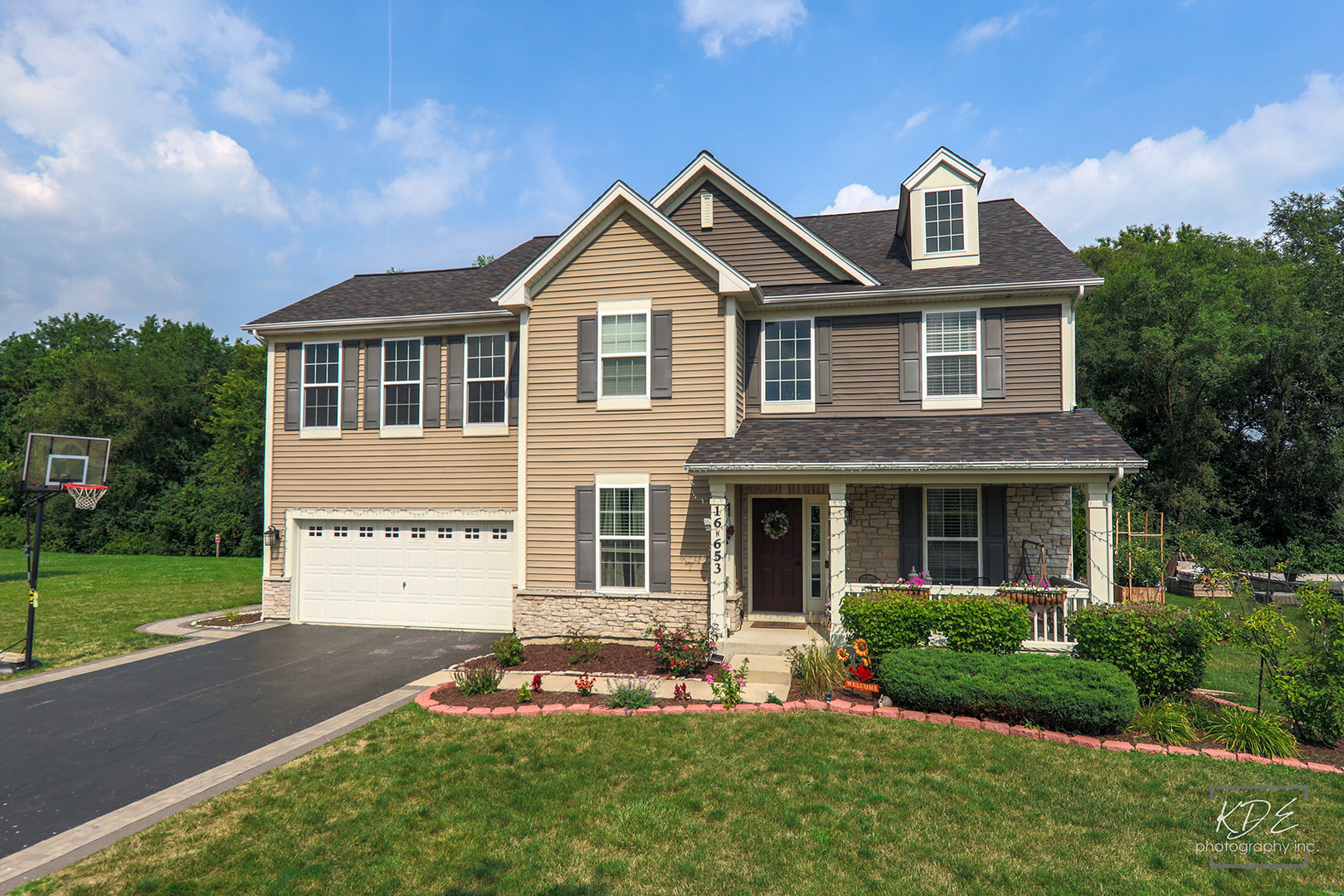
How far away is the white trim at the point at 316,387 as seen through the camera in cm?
1413

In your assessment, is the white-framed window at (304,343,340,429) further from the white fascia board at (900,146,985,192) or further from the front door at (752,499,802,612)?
the white fascia board at (900,146,985,192)

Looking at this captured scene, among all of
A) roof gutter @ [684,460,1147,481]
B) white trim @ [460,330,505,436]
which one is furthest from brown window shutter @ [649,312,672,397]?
white trim @ [460,330,505,436]

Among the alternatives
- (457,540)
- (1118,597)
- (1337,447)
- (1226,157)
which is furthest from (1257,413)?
(457,540)

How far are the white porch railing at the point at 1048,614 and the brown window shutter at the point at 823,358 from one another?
379 cm

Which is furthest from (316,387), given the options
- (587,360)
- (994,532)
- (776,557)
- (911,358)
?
(994,532)

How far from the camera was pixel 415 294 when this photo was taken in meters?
15.0

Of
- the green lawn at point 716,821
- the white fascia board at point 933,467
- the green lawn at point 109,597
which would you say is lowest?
the green lawn at point 109,597

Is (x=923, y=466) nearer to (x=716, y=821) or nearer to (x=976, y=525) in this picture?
(x=976, y=525)

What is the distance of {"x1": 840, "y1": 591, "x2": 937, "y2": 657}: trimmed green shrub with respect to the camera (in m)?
8.97

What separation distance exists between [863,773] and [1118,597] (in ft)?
42.4

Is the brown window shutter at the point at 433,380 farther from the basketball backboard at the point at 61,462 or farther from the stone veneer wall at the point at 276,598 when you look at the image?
the basketball backboard at the point at 61,462

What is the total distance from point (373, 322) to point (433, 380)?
1.68m

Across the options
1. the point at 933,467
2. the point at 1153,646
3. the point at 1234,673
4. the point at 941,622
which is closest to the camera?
the point at 1153,646

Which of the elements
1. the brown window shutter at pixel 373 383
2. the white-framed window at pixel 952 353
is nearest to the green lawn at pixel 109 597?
the brown window shutter at pixel 373 383
